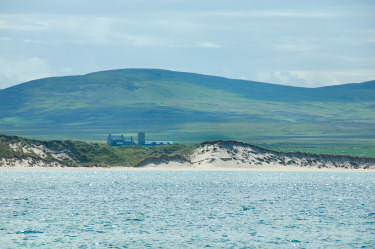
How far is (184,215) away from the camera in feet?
160

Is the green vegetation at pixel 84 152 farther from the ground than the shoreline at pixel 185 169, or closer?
farther from the ground

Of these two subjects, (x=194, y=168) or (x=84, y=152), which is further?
(x=84, y=152)

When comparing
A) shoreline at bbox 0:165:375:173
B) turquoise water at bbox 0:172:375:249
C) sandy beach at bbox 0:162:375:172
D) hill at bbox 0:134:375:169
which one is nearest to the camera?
turquoise water at bbox 0:172:375:249

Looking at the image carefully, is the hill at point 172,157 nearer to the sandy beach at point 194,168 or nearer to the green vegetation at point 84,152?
the green vegetation at point 84,152

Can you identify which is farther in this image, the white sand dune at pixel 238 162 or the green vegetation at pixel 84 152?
the white sand dune at pixel 238 162

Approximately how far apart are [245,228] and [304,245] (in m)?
6.40

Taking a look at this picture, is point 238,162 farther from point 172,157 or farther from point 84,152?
point 84,152

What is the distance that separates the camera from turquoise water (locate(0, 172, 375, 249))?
38125 millimetres

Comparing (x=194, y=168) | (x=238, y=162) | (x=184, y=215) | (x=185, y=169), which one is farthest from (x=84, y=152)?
(x=184, y=215)

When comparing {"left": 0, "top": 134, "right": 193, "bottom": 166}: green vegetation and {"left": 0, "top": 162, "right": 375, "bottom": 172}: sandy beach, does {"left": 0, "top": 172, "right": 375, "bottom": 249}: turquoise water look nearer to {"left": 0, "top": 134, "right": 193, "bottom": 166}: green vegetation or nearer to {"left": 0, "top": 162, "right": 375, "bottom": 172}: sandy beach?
{"left": 0, "top": 162, "right": 375, "bottom": 172}: sandy beach

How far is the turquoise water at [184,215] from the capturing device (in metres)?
38.1

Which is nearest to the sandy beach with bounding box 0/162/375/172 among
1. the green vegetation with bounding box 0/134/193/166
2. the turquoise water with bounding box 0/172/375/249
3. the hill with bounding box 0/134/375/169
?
the hill with bounding box 0/134/375/169

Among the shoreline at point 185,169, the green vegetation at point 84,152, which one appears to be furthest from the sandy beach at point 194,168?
the green vegetation at point 84,152

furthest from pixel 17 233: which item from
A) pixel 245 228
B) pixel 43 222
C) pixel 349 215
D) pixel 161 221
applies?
pixel 349 215
